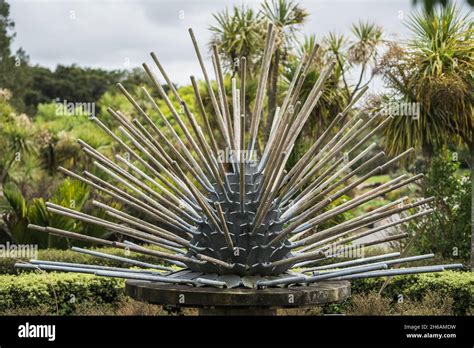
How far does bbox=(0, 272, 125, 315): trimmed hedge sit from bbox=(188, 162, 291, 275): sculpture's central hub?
463 cm

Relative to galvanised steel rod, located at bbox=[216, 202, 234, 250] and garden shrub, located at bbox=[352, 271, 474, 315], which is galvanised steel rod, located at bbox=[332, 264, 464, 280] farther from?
garden shrub, located at bbox=[352, 271, 474, 315]

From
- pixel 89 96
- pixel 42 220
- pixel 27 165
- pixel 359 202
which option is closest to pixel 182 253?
pixel 359 202

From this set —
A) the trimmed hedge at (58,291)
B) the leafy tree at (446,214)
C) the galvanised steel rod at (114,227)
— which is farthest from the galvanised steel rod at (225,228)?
the leafy tree at (446,214)

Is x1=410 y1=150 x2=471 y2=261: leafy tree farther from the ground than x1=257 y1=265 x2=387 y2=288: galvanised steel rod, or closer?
farther from the ground

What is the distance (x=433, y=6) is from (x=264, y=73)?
3.48 meters

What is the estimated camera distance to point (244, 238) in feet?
18.4

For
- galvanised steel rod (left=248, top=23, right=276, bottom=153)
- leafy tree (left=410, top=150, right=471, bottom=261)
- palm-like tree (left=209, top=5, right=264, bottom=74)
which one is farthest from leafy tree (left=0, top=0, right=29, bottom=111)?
galvanised steel rod (left=248, top=23, right=276, bottom=153)

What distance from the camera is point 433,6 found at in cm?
245

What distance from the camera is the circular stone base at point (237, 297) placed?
521cm

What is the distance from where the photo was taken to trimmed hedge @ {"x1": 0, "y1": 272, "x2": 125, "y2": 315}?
9.75 metres

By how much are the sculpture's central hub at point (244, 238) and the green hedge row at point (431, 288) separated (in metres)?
4.80

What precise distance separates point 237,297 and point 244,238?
1.84 ft
